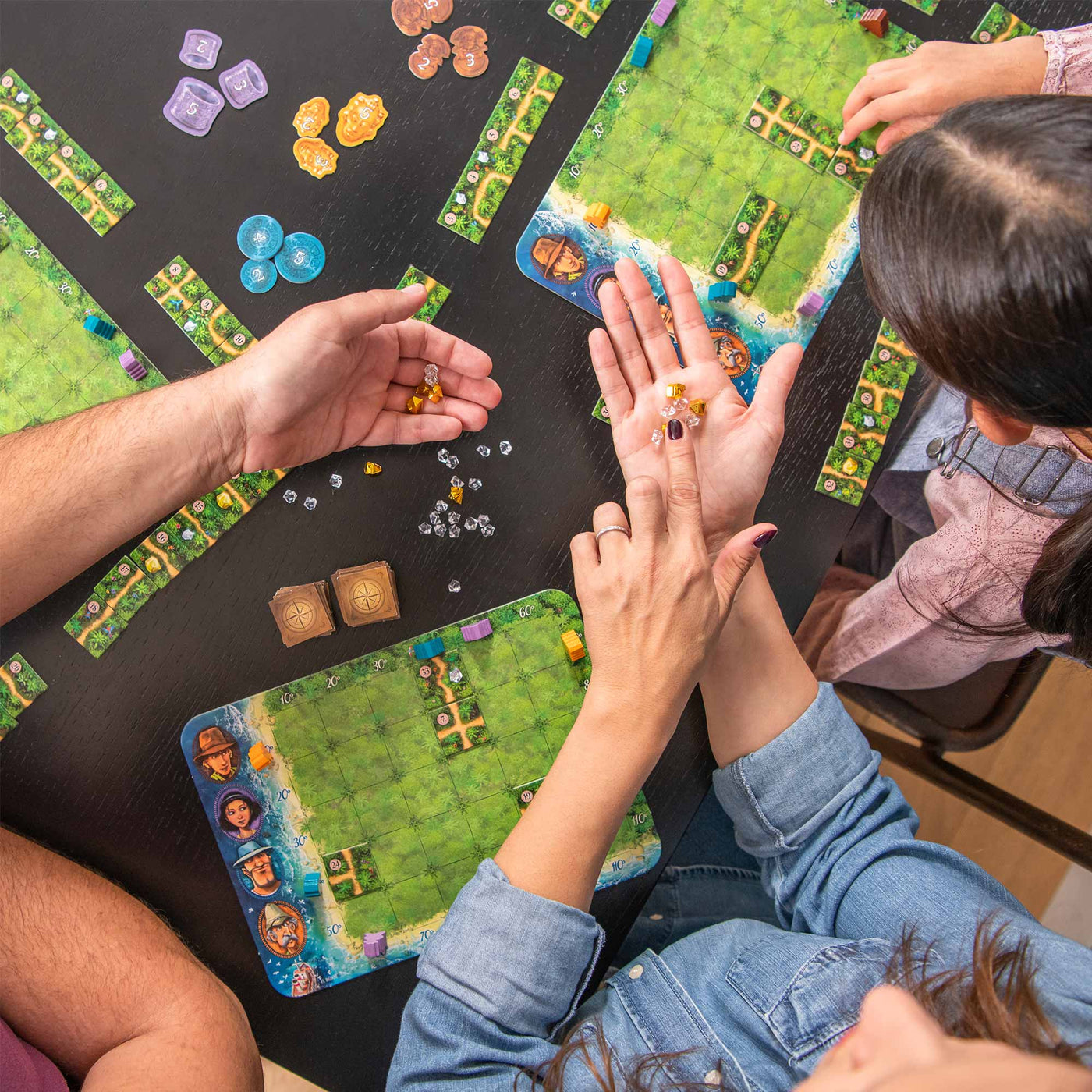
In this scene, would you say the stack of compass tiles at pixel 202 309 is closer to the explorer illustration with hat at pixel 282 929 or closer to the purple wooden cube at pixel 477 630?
the purple wooden cube at pixel 477 630

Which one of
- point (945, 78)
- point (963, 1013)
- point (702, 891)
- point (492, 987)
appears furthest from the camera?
point (702, 891)

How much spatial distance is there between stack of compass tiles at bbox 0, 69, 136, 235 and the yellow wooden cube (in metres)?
0.75

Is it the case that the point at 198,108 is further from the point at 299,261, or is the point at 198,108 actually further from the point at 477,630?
the point at 477,630

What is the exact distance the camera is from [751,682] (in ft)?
3.60

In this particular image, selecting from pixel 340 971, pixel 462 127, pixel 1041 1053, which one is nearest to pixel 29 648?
pixel 340 971

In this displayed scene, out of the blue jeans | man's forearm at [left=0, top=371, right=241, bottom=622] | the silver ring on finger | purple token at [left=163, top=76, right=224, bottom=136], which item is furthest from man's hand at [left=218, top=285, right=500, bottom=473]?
the blue jeans

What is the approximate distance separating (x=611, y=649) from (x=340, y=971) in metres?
0.67

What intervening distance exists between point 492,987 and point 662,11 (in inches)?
57.3

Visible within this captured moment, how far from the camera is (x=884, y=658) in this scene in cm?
133

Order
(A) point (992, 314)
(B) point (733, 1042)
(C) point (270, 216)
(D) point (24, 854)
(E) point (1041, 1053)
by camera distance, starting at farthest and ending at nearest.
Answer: (C) point (270, 216), (D) point (24, 854), (B) point (733, 1042), (A) point (992, 314), (E) point (1041, 1053)

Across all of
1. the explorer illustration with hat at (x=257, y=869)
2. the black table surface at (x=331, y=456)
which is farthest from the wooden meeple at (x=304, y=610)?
the explorer illustration with hat at (x=257, y=869)

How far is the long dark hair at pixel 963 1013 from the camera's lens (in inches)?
26.4

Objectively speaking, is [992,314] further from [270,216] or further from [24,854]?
[24,854]

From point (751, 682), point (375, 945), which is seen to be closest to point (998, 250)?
point (751, 682)
